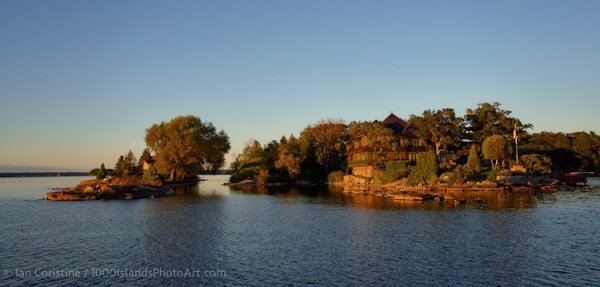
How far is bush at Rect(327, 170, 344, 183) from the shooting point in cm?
11625

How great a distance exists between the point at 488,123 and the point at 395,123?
23.3 meters

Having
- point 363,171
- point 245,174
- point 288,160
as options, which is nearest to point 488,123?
point 363,171

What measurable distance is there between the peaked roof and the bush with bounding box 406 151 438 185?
75.7 feet

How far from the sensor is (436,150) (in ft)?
328

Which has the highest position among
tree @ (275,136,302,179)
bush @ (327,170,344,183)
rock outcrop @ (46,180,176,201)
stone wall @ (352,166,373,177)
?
tree @ (275,136,302,179)

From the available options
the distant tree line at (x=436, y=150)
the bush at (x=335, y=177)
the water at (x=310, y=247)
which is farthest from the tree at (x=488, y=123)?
the water at (x=310, y=247)

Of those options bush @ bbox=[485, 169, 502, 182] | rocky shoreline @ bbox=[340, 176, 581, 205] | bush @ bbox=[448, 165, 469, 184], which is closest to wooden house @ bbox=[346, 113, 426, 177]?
rocky shoreline @ bbox=[340, 176, 581, 205]

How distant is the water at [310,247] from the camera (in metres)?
24.8

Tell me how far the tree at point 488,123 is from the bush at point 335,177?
34244 millimetres

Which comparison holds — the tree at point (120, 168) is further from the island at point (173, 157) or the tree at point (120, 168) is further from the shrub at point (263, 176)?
the shrub at point (263, 176)

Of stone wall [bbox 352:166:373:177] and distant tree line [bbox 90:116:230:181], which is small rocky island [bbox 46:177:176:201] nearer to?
distant tree line [bbox 90:116:230:181]

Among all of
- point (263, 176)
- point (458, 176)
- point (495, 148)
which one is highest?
point (495, 148)

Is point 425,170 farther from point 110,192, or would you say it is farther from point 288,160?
point 110,192

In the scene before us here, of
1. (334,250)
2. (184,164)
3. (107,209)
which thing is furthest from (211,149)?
(334,250)
